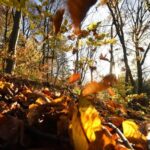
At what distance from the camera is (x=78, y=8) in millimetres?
678

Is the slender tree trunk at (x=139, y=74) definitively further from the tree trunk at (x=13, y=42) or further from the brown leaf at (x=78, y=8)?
the brown leaf at (x=78, y=8)

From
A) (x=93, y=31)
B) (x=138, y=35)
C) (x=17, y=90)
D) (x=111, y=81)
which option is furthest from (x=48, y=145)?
(x=138, y=35)

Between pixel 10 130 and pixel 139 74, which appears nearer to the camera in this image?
pixel 10 130

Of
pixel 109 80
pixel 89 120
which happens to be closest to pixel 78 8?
pixel 109 80

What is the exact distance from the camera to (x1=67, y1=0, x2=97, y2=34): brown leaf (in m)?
0.67

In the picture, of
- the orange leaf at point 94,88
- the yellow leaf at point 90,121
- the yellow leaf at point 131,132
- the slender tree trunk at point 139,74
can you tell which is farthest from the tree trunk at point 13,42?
the slender tree trunk at point 139,74

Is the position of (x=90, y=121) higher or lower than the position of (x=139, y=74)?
lower

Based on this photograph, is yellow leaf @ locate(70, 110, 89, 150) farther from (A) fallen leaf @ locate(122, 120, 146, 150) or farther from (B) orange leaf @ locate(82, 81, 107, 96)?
(A) fallen leaf @ locate(122, 120, 146, 150)

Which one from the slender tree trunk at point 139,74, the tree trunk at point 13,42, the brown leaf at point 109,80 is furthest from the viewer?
the slender tree trunk at point 139,74

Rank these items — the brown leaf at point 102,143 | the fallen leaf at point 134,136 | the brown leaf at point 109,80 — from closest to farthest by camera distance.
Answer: the brown leaf at point 109,80 < the brown leaf at point 102,143 < the fallen leaf at point 134,136

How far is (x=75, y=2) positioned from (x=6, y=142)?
41 cm

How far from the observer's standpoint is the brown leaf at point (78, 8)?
0.67 meters

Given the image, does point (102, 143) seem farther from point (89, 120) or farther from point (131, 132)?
point (131, 132)

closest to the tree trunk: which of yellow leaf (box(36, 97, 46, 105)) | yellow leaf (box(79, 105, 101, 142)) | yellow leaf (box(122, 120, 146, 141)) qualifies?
yellow leaf (box(36, 97, 46, 105))
